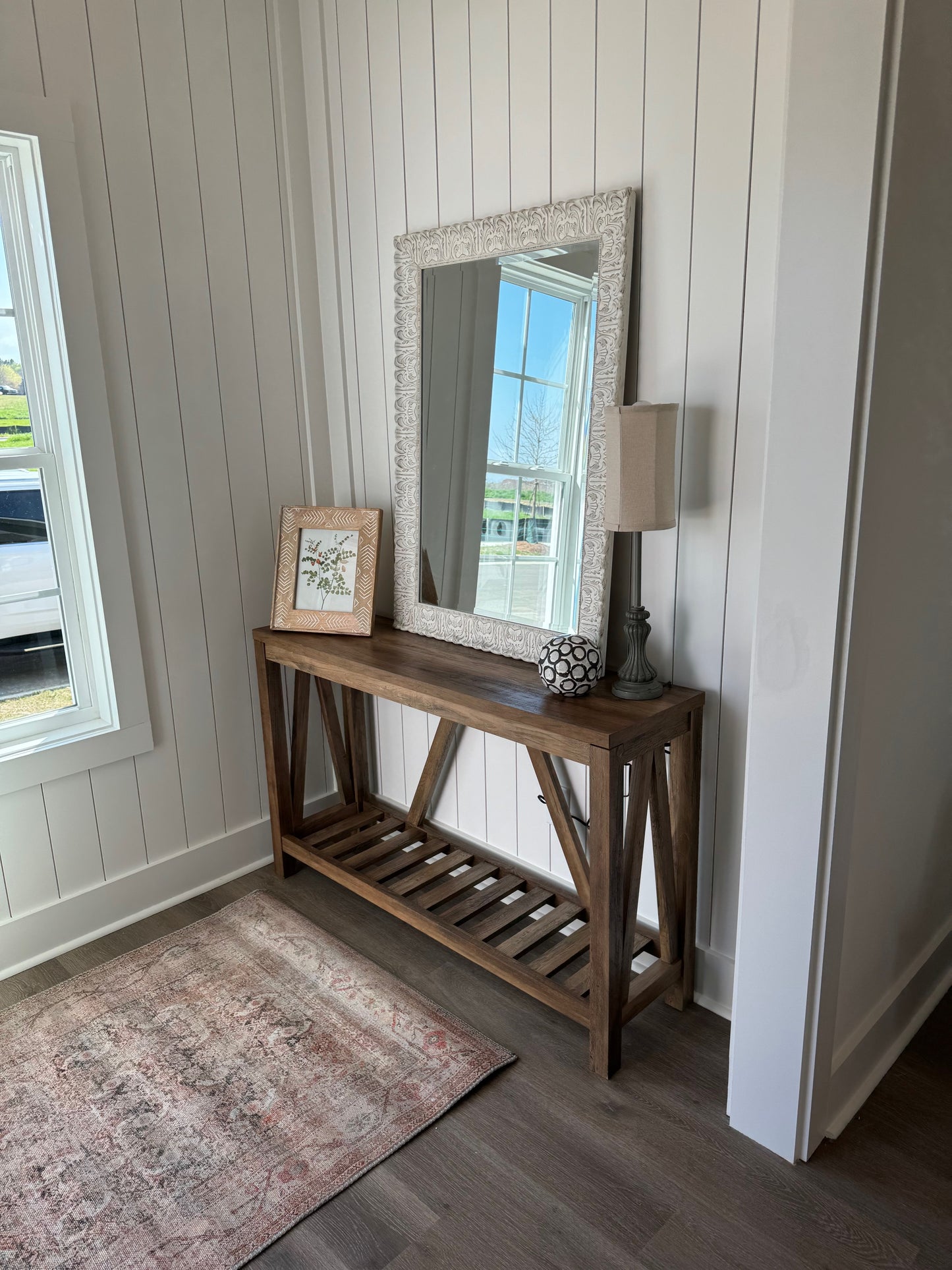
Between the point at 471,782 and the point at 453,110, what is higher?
the point at 453,110

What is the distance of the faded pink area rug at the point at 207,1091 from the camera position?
1661mm

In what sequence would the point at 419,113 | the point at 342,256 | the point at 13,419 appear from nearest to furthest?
the point at 13,419, the point at 419,113, the point at 342,256

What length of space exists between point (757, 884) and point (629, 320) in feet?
4.17

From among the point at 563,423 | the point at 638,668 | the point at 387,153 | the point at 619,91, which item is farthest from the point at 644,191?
the point at 638,668

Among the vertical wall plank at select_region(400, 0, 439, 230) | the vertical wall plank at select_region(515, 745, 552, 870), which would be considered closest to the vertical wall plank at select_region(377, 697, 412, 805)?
the vertical wall plank at select_region(515, 745, 552, 870)

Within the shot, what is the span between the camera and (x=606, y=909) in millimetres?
1887

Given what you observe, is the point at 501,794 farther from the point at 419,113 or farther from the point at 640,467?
the point at 419,113

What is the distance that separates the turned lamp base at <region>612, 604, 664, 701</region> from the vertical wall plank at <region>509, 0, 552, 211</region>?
3.47ft

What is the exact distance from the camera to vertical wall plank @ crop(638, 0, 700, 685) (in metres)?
1.83

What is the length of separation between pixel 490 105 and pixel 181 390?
1.14m

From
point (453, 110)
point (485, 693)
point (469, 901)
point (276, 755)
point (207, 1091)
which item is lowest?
point (207, 1091)

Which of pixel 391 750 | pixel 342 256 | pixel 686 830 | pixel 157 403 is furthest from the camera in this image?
pixel 391 750

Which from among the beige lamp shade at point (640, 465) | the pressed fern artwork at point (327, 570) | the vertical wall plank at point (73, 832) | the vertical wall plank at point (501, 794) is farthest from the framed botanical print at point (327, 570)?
the beige lamp shade at point (640, 465)

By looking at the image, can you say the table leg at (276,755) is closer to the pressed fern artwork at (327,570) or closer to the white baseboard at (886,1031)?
the pressed fern artwork at (327,570)
